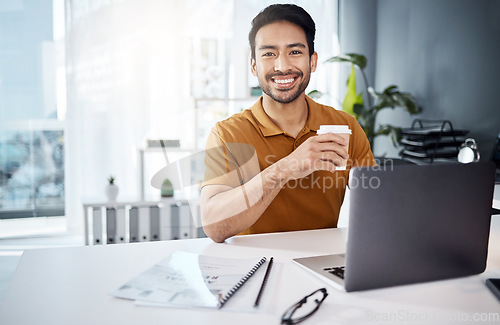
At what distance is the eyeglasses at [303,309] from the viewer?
74 cm

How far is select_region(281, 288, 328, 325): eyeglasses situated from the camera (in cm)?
74

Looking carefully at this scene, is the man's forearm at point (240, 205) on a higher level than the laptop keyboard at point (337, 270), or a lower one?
higher

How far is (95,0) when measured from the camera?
3.76 m

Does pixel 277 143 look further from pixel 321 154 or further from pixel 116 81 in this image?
pixel 116 81

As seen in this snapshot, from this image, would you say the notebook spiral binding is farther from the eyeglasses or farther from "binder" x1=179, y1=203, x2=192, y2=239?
"binder" x1=179, y1=203, x2=192, y2=239

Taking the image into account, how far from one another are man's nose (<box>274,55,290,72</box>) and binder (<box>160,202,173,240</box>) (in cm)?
177

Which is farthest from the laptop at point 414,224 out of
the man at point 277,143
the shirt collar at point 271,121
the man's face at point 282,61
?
the man's face at point 282,61

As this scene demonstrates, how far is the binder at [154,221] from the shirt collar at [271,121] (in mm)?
1633

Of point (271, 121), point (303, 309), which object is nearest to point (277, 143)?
point (271, 121)

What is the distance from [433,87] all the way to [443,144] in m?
0.68

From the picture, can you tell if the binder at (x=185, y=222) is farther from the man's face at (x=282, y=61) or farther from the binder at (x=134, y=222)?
the man's face at (x=282, y=61)

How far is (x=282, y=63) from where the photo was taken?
1.63 metres

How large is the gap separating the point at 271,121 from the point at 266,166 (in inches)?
7.4

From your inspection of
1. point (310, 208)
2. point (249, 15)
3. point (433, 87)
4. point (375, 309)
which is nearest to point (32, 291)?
point (375, 309)
